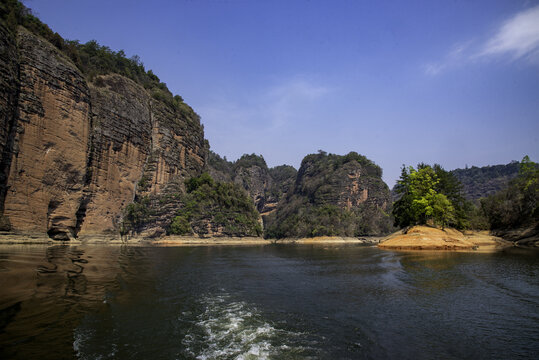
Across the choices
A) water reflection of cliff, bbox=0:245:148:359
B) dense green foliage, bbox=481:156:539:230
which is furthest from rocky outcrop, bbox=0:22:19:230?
dense green foliage, bbox=481:156:539:230

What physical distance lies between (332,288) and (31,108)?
166 ft

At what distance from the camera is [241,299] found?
13.8 metres

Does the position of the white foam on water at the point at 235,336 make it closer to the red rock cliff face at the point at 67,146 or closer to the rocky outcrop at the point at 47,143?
the red rock cliff face at the point at 67,146

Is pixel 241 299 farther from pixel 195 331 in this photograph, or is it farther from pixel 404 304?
pixel 404 304

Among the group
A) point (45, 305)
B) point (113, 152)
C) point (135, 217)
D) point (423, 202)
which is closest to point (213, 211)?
point (135, 217)

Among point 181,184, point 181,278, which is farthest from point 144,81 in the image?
point 181,278

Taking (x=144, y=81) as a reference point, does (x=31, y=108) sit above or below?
below

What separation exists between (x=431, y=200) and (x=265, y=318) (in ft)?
145

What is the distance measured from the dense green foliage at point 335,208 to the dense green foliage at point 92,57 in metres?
69.3

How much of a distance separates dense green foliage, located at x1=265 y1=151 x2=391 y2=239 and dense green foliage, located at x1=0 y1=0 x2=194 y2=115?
69328 mm

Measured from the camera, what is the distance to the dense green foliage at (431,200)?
153 feet

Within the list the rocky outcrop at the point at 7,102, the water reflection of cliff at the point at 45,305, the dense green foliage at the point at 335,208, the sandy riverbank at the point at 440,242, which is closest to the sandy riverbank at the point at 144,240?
the rocky outcrop at the point at 7,102

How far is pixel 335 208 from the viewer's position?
14775 cm

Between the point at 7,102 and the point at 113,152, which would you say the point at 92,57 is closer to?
the point at 113,152
